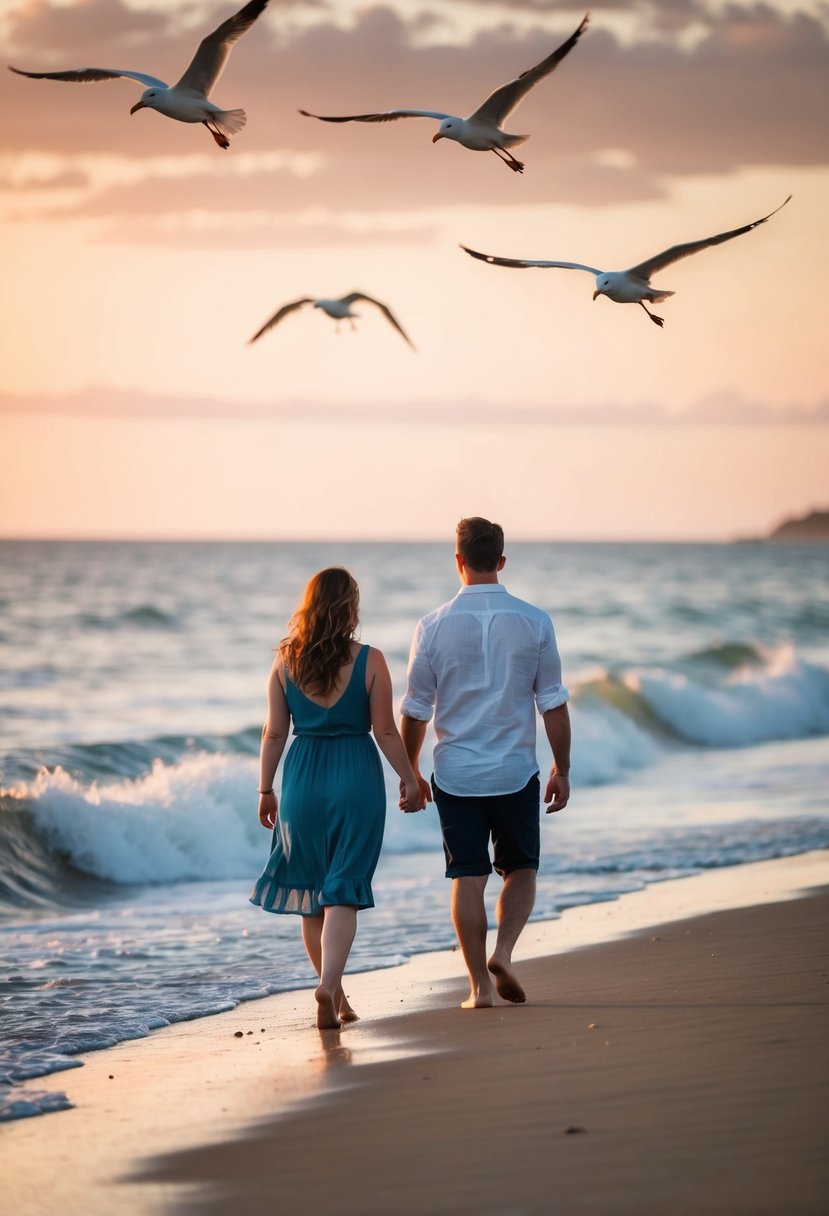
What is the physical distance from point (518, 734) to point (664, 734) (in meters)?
15.1

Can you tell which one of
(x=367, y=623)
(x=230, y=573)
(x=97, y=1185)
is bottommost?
(x=97, y=1185)

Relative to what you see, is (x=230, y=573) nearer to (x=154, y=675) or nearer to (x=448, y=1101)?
(x=154, y=675)

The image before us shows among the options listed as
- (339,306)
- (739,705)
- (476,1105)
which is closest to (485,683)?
(476,1105)

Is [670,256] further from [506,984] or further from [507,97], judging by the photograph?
[506,984]

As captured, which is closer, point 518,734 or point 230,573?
point 518,734

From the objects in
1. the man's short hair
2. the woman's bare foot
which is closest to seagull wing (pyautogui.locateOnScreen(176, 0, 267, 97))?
the man's short hair

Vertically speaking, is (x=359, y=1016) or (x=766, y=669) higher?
(x=766, y=669)

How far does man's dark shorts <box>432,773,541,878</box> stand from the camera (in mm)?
5828

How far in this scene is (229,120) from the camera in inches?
354

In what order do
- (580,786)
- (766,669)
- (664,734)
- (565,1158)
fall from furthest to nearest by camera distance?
(766,669)
(664,734)
(580,786)
(565,1158)

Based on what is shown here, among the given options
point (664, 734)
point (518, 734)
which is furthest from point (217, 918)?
point (664, 734)

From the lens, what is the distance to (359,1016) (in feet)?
20.6

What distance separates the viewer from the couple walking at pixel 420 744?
19.0 feet

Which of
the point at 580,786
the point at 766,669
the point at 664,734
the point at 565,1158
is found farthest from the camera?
the point at 766,669
